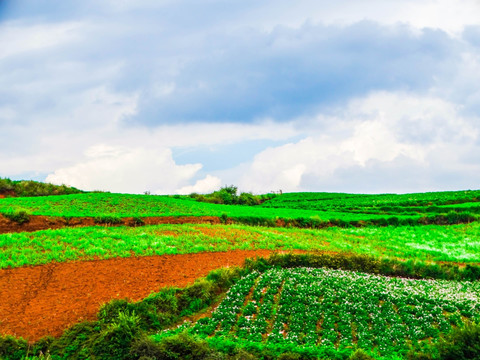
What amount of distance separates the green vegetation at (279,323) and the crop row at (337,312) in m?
0.05

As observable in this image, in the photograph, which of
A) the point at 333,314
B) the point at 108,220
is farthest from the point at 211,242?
the point at 333,314

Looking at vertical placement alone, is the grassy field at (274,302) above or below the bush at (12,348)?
above

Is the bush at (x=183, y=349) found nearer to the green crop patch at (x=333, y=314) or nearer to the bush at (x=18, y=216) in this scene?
the green crop patch at (x=333, y=314)

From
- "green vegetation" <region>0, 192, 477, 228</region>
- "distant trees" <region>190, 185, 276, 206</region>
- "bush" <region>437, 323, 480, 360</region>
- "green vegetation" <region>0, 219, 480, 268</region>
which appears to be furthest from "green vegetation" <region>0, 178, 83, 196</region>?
"bush" <region>437, 323, 480, 360</region>

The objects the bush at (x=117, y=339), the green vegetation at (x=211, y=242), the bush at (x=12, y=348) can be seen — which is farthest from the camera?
the green vegetation at (x=211, y=242)

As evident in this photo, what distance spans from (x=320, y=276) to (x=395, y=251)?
60.4 feet

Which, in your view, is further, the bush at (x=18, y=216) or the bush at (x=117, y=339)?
the bush at (x=18, y=216)

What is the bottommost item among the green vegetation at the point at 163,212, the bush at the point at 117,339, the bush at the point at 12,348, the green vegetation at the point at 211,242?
the bush at the point at 12,348

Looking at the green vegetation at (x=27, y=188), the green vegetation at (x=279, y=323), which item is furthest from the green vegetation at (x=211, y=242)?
the green vegetation at (x=27, y=188)

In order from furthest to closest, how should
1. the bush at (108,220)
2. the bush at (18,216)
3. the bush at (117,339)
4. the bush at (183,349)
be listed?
the bush at (108,220) → the bush at (18,216) → the bush at (117,339) → the bush at (183,349)

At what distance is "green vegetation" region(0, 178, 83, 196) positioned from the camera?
68.3 m

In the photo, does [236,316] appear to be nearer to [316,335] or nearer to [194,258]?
[316,335]

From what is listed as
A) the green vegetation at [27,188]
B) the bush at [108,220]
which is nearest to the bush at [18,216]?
the bush at [108,220]

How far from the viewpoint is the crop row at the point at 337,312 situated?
699 inches
